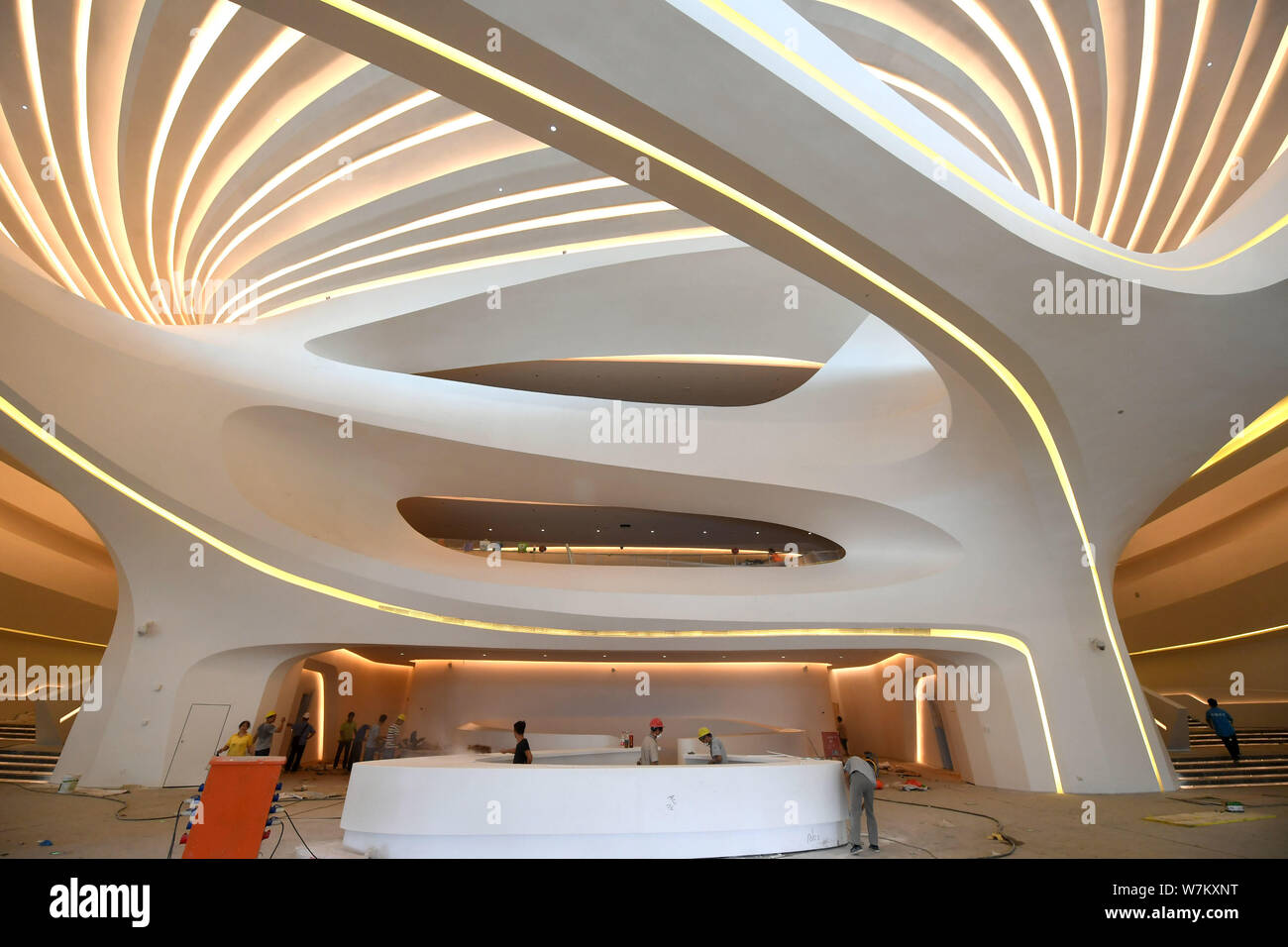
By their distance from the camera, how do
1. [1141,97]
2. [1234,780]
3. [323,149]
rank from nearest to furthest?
[1141,97] < [323,149] < [1234,780]

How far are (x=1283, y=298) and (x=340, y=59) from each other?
11157mm

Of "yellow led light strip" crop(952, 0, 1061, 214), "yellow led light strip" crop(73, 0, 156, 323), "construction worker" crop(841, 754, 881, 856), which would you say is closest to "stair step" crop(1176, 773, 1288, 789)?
"construction worker" crop(841, 754, 881, 856)

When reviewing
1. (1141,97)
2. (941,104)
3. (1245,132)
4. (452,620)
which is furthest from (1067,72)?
(452,620)

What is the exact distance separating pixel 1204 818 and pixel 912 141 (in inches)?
302

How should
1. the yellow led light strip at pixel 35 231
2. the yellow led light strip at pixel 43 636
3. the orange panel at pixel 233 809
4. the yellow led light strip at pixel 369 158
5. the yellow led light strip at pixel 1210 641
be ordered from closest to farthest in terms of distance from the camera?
the orange panel at pixel 233 809, the yellow led light strip at pixel 35 231, the yellow led light strip at pixel 369 158, the yellow led light strip at pixel 1210 641, the yellow led light strip at pixel 43 636

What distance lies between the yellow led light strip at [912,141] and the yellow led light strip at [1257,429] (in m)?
3.57

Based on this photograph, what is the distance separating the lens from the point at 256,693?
11.8 metres

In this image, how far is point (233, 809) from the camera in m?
5.00

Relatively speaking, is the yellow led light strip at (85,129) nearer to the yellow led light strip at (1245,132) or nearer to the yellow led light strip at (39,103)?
the yellow led light strip at (39,103)

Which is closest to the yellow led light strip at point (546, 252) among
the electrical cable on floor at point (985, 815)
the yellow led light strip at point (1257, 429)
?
the yellow led light strip at point (1257, 429)

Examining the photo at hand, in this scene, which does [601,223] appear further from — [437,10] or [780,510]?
[437,10]

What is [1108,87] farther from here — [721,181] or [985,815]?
[985,815]

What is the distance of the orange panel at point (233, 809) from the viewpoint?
4883 millimetres

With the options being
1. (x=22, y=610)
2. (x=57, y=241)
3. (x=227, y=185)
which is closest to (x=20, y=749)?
(x=22, y=610)
